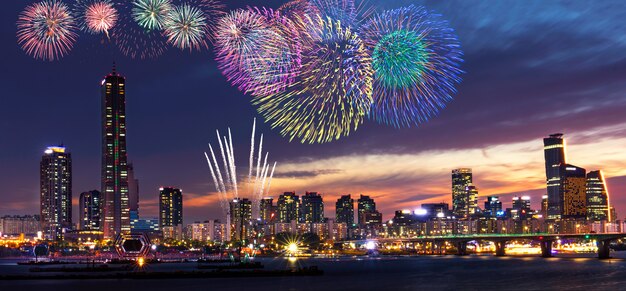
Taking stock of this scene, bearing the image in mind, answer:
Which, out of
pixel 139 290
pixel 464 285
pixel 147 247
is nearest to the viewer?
pixel 139 290

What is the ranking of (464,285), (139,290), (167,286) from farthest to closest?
(464,285) → (167,286) → (139,290)

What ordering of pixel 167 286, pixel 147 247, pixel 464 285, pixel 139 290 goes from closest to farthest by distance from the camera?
pixel 139 290
pixel 167 286
pixel 464 285
pixel 147 247

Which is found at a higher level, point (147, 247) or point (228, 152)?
point (228, 152)

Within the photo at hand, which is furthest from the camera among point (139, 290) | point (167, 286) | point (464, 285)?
point (464, 285)

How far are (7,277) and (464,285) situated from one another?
68.0 meters

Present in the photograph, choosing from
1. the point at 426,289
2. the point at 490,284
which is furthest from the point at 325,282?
the point at 490,284

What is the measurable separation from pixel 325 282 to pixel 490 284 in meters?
22.4

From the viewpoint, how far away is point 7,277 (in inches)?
4584

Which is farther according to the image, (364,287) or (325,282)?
(325,282)

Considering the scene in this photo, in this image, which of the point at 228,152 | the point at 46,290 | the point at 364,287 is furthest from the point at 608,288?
the point at 46,290

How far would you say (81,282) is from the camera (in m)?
106

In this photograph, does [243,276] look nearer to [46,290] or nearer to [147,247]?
[147,247]

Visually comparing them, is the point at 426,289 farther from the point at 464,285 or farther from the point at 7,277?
the point at 7,277

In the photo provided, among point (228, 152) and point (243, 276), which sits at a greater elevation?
point (228, 152)
